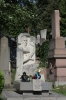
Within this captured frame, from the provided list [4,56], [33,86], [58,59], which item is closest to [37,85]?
[33,86]

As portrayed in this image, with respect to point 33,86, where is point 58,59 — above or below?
above

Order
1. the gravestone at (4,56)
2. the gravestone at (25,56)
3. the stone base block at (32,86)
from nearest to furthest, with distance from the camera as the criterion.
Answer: the stone base block at (32,86), the gravestone at (25,56), the gravestone at (4,56)

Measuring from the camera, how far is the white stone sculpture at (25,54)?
Result: 13.0m

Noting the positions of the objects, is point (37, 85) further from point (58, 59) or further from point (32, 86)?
point (58, 59)

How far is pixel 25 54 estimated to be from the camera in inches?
529

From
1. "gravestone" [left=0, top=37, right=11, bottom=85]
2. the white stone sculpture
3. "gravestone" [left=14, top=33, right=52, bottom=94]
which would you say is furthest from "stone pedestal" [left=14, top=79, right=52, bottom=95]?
"gravestone" [left=0, top=37, right=11, bottom=85]

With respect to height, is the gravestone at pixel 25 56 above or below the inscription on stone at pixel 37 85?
above

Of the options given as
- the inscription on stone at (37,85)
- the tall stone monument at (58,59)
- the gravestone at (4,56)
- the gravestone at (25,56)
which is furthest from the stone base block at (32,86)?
the tall stone monument at (58,59)

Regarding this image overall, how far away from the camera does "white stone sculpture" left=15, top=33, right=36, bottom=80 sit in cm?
1295

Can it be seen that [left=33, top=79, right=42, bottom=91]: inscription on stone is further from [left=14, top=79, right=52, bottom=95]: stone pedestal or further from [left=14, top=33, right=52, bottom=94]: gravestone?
[left=14, top=33, right=52, bottom=94]: gravestone

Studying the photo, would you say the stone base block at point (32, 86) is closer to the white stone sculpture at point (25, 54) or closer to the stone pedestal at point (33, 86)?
the stone pedestal at point (33, 86)

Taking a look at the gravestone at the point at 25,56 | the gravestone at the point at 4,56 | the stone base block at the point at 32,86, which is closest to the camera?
the stone base block at the point at 32,86

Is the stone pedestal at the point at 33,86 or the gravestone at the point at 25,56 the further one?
the gravestone at the point at 25,56

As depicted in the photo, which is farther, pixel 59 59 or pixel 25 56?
pixel 59 59
